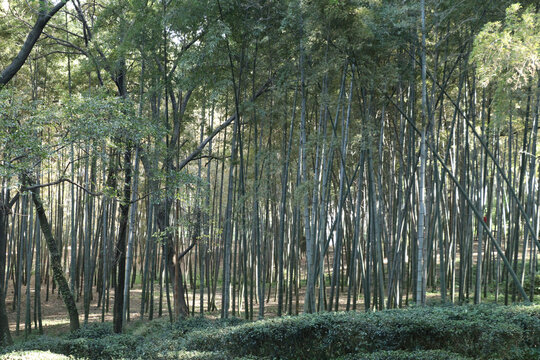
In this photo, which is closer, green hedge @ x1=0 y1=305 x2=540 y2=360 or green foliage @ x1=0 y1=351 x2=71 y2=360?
green hedge @ x1=0 y1=305 x2=540 y2=360

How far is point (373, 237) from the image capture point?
24.1 ft

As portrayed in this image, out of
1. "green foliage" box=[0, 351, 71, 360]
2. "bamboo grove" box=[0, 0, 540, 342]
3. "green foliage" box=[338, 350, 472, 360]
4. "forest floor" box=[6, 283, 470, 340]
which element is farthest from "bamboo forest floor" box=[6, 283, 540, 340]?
"green foliage" box=[0, 351, 71, 360]

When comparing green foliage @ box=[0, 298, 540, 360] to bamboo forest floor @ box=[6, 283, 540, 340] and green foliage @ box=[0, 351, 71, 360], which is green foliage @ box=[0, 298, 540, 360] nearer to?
green foliage @ box=[0, 351, 71, 360]

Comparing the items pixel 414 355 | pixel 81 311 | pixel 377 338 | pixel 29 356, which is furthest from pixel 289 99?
pixel 81 311

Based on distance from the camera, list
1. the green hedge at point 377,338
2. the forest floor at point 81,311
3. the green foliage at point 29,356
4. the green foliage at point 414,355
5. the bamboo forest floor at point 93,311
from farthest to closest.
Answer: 1. the forest floor at point 81,311
2. the bamboo forest floor at point 93,311
3. the green foliage at point 29,356
4. the green hedge at point 377,338
5. the green foliage at point 414,355

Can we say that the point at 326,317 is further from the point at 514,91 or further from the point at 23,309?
the point at 23,309

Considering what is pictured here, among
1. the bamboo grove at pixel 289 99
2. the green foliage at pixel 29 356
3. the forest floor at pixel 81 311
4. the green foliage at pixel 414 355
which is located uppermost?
the bamboo grove at pixel 289 99

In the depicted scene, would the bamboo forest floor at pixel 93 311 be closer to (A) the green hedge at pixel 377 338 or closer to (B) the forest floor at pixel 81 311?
(B) the forest floor at pixel 81 311

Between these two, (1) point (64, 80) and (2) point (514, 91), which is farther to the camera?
(1) point (64, 80)

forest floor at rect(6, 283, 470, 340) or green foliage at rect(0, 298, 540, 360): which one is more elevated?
green foliage at rect(0, 298, 540, 360)

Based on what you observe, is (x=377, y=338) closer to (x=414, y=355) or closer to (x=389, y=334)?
(x=389, y=334)

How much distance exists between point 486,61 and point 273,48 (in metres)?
3.59

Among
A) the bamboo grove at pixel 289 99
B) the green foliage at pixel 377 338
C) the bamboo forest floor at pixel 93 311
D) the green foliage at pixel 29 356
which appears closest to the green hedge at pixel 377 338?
the green foliage at pixel 377 338

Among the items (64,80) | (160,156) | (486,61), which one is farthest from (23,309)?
(486,61)
